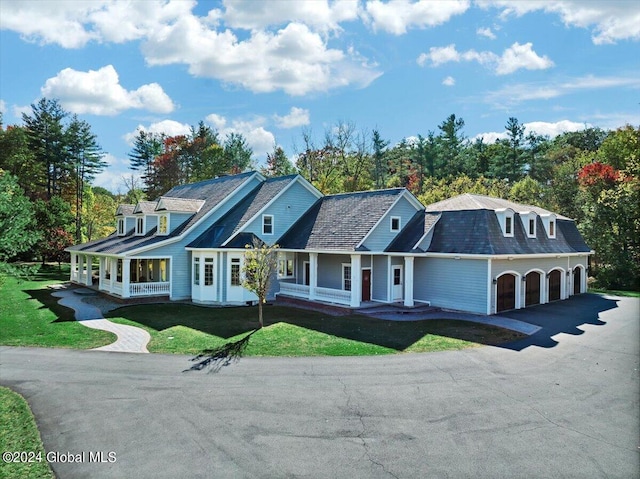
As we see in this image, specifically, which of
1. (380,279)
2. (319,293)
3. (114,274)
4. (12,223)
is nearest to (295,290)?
(319,293)

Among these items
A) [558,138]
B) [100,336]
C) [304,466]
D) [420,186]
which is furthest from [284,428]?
[558,138]

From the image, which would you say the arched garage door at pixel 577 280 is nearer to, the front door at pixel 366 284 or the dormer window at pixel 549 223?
the dormer window at pixel 549 223

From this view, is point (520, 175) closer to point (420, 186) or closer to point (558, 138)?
point (420, 186)

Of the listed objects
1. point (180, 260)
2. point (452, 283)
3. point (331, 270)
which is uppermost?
point (180, 260)

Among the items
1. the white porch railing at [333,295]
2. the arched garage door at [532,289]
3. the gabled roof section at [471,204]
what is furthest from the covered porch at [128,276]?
the arched garage door at [532,289]

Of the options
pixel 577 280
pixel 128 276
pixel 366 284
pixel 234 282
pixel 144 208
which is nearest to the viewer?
pixel 366 284

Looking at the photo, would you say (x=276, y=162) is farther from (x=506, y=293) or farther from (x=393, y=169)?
(x=506, y=293)
